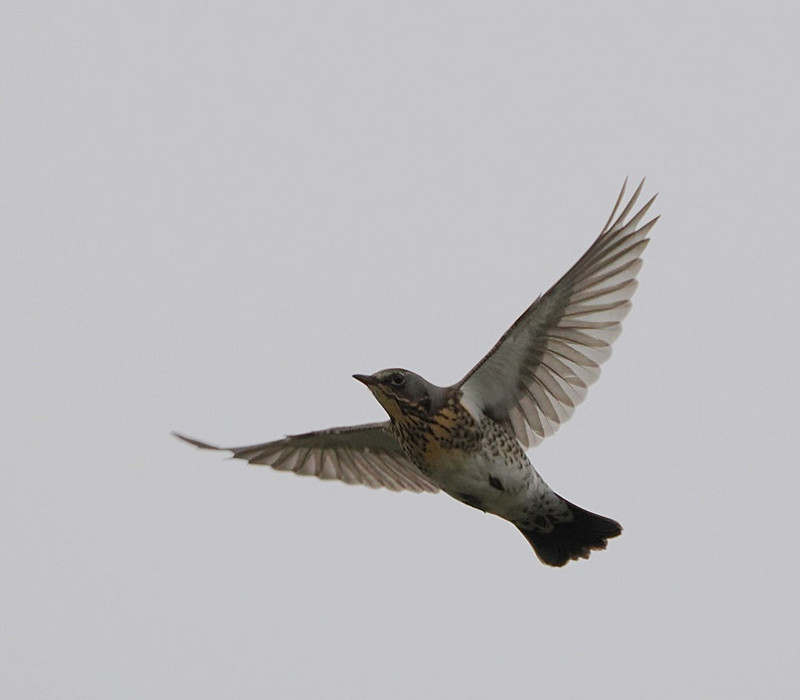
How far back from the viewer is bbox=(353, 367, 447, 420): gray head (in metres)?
8.62

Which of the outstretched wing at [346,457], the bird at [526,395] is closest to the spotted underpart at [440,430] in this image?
the bird at [526,395]

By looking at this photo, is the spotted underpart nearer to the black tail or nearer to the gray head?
the gray head

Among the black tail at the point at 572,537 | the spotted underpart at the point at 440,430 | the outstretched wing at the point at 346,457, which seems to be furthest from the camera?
the outstretched wing at the point at 346,457

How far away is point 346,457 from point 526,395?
1955 millimetres

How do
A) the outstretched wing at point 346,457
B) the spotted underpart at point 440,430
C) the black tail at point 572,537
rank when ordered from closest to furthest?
the spotted underpart at point 440,430
the black tail at point 572,537
the outstretched wing at point 346,457

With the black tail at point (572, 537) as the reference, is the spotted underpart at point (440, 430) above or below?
above

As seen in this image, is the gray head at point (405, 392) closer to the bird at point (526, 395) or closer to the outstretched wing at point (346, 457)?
the bird at point (526, 395)

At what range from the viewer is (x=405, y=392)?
8617 millimetres

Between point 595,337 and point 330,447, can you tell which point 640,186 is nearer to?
point 595,337

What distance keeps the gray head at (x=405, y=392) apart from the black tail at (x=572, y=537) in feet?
4.61

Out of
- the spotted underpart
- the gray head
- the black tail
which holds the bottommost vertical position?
the black tail

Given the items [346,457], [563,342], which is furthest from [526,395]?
[346,457]

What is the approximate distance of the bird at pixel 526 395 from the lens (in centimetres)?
864

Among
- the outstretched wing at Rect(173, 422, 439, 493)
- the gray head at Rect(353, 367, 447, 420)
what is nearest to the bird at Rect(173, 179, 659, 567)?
the gray head at Rect(353, 367, 447, 420)
